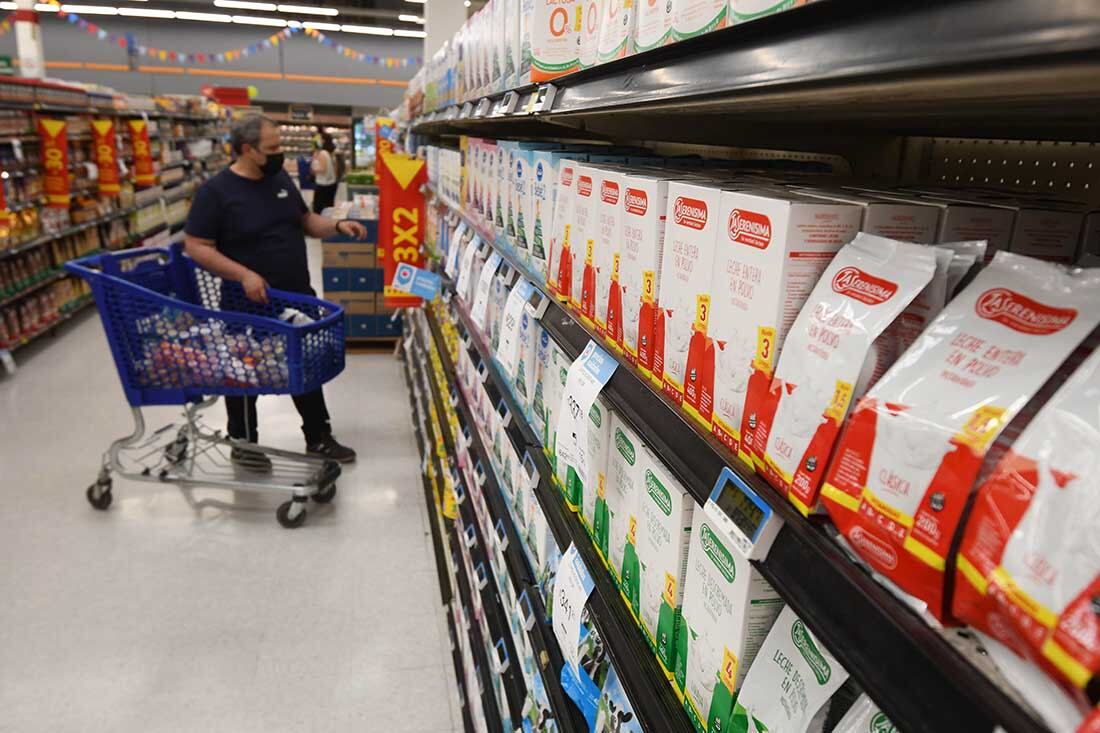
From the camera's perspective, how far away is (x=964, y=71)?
1.49ft

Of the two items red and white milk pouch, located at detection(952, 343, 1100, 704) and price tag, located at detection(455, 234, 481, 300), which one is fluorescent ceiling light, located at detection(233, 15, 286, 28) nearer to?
price tag, located at detection(455, 234, 481, 300)

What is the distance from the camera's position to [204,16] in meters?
19.7

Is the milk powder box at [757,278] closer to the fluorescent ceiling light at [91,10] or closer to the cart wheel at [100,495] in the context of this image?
the cart wheel at [100,495]

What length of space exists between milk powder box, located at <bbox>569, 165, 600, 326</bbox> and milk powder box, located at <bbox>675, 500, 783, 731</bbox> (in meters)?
0.49

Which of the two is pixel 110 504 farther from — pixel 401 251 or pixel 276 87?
pixel 276 87

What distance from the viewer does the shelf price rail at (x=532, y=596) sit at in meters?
1.39

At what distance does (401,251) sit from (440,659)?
6.17 ft

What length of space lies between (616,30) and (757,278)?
A: 571 millimetres

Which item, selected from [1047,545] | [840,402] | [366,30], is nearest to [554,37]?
[840,402]

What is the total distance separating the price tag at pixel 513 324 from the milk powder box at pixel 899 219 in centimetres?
90

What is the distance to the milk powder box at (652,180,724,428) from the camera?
898 millimetres

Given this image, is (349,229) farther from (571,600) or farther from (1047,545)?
(1047,545)

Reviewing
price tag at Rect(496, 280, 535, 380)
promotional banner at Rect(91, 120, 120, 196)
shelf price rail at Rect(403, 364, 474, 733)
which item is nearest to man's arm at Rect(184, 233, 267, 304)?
shelf price rail at Rect(403, 364, 474, 733)

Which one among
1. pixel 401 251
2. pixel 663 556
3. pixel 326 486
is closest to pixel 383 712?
pixel 326 486
